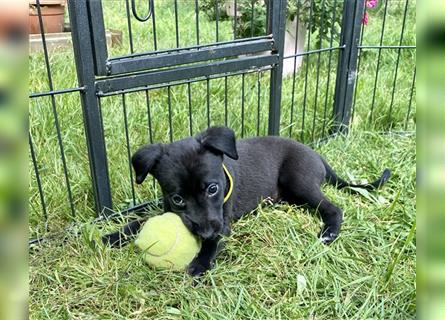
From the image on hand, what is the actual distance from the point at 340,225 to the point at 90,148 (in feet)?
5.08

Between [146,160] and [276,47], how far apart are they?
146 cm

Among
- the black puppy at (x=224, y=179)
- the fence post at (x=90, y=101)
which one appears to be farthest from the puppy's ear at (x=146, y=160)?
the fence post at (x=90, y=101)

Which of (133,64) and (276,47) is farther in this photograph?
(276,47)

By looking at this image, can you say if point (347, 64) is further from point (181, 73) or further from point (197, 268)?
point (197, 268)

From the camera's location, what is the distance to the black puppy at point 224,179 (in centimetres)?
231

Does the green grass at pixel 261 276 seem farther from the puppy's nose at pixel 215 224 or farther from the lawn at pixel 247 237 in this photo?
the puppy's nose at pixel 215 224

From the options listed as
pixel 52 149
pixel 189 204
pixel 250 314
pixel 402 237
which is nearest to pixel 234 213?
pixel 189 204

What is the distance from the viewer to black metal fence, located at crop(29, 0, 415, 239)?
2.60 metres

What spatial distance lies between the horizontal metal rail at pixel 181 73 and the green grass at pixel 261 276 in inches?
31.9

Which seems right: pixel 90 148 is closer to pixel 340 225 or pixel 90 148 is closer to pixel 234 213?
pixel 234 213

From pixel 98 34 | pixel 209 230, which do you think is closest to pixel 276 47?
pixel 98 34

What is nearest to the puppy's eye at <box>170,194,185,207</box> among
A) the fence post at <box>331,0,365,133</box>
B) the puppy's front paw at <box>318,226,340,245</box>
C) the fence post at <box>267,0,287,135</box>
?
the puppy's front paw at <box>318,226,340,245</box>

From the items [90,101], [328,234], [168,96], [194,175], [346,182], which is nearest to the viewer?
[194,175]

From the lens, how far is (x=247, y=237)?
8.90 feet
